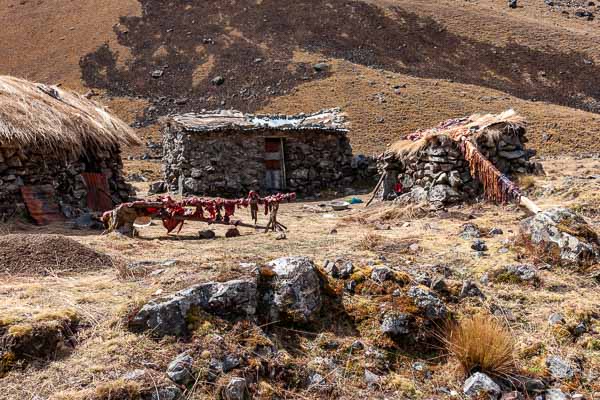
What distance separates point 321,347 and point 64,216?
28.2ft

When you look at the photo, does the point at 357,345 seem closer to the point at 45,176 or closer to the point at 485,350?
the point at 485,350

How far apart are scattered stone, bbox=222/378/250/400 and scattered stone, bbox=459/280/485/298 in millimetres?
2705

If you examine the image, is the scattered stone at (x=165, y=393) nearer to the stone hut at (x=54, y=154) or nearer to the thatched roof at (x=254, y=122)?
the stone hut at (x=54, y=154)

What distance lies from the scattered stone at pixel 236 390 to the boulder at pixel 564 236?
183 inches

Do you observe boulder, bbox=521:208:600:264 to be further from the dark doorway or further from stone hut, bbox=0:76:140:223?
the dark doorway

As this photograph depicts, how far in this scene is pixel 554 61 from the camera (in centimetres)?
4069

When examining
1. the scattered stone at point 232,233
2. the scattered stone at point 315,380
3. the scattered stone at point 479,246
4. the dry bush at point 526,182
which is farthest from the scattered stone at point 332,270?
the dry bush at point 526,182

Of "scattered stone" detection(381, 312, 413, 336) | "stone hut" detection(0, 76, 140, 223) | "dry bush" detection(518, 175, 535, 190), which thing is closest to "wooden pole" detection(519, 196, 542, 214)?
"dry bush" detection(518, 175, 535, 190)

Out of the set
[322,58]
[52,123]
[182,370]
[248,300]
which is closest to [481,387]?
[248,300]

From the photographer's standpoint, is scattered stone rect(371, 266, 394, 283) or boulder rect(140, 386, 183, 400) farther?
scattered stone rect(371, 266, 394, 283)

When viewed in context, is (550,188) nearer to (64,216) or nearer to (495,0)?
(64,216)

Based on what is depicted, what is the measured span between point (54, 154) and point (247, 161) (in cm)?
773

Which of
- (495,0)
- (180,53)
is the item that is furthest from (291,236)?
(495,0)

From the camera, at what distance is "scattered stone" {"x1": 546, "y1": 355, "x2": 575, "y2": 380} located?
4.60 meters
